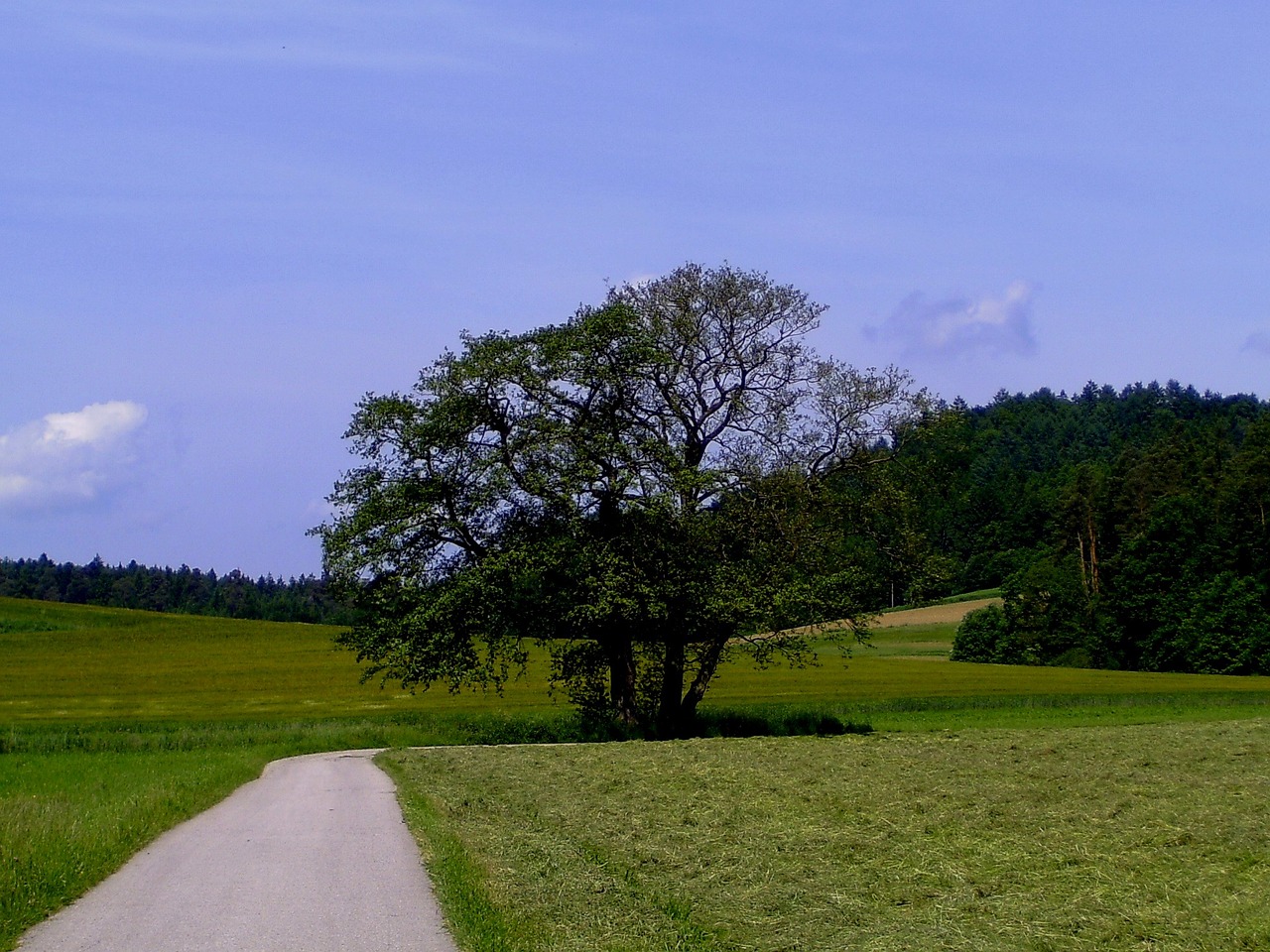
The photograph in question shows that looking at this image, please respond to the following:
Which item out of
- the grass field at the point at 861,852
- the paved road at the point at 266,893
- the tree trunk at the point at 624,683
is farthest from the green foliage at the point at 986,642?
the paved road at the point at 266,893

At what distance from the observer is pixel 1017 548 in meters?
130

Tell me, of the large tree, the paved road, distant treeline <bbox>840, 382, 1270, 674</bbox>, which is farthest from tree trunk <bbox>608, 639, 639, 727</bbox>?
distant treeline <bbox>840, 382, 1270, 674</bbox>

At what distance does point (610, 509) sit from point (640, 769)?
12.2 metres

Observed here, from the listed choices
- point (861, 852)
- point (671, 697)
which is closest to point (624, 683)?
point (671, 697)

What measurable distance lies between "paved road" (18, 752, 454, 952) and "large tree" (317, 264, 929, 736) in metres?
14.8

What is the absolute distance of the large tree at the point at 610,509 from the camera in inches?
1287

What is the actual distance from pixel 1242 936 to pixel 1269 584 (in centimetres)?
9391

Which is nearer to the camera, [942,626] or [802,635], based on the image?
[802,635]

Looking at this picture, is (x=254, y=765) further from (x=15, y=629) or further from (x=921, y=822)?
(x=15, y=629)

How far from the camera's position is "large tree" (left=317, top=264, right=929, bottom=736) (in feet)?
107

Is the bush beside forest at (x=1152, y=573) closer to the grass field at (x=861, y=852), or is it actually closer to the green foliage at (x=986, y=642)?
the green foliage at (x=986, y=642)

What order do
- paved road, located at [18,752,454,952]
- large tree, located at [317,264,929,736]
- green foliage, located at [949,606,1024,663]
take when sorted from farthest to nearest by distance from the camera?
green foliage, located at [949,606,1024,663] < large tree, located at [317,264,929,736] < paved road, located at [18,752,454,952]

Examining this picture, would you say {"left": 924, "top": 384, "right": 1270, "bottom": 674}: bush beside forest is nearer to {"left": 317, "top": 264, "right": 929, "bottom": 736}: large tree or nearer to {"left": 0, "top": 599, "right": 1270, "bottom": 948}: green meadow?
{"left": 0, "top": 599, "right": 1270, "bottom": 948}: green meadow

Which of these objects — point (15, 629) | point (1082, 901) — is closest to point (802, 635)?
point (1082, 901)
